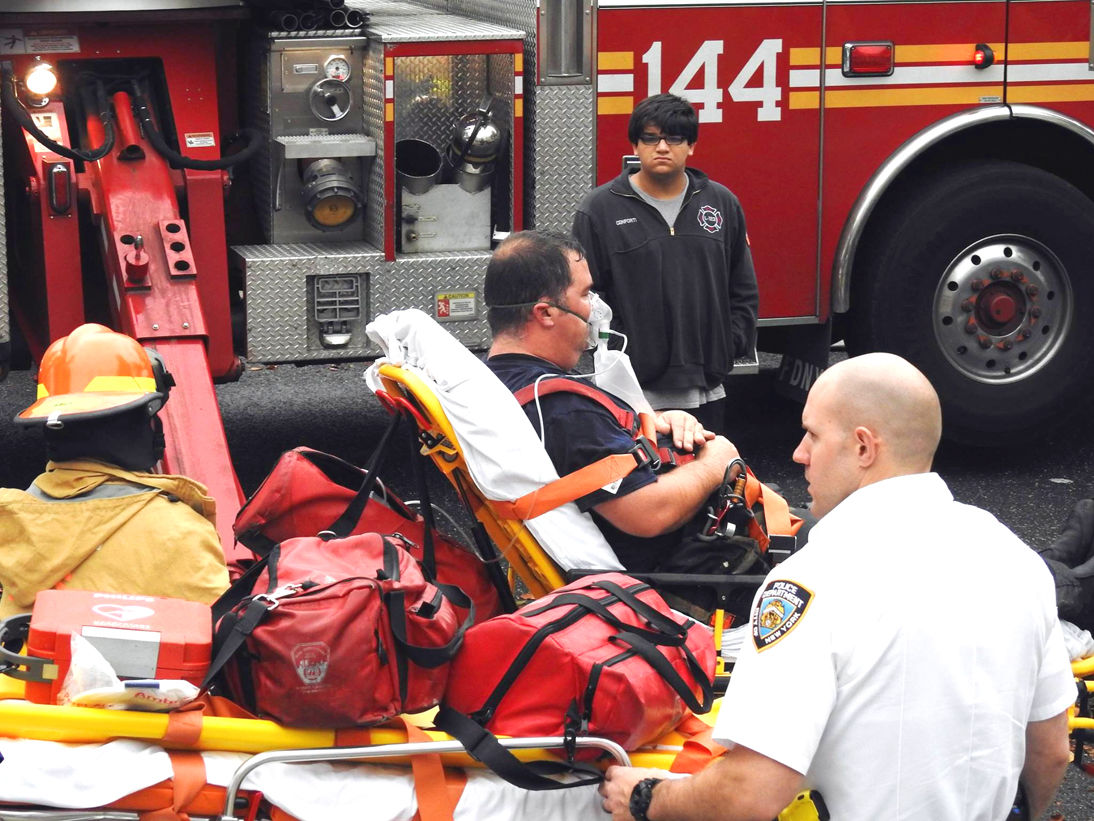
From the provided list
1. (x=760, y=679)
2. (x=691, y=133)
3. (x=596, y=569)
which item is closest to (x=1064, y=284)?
(x=691, y=133)

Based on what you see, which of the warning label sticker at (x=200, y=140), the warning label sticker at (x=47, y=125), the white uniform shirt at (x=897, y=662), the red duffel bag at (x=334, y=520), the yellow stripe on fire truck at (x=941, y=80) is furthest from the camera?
the yellow stripe on fire truck at (x=941, y=80)

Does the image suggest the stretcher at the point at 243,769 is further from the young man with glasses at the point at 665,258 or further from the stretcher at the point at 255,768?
the young man with glasses at the point at 665,258

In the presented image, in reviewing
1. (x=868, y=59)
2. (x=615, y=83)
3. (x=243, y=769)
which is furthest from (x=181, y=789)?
(x=868, y=59)

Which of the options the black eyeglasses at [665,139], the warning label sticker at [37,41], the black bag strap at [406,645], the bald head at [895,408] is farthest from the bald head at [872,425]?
the warning label sticker at [37,41]

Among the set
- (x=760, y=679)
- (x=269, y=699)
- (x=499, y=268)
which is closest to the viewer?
(x=760, y=679)

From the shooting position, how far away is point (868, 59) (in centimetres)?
622

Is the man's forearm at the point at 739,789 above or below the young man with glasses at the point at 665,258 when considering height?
below

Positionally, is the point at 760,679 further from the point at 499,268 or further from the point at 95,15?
the point at 95,15

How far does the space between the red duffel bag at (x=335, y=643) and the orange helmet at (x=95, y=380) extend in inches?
20.5

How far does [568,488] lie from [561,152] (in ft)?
8.70

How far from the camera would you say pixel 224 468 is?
494 centimetres

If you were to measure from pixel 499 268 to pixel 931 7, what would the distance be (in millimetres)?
3013

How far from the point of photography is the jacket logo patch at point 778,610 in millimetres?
2535

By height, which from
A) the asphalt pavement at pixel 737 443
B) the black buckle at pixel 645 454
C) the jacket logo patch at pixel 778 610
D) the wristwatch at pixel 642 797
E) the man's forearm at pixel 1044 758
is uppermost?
the jacket logo patch at pixel 778 610
